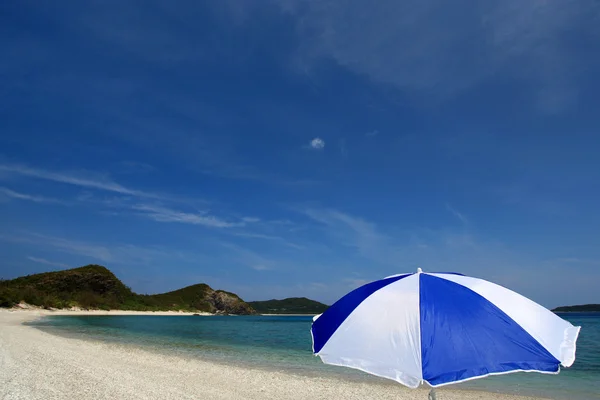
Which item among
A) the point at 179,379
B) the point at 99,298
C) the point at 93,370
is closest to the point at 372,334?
the point at 179,379

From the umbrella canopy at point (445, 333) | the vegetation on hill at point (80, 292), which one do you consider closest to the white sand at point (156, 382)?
the umbrella canopy at point (445, 333)

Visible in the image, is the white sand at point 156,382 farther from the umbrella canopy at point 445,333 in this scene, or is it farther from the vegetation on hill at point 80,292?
the vegetation on hill at point 80,292

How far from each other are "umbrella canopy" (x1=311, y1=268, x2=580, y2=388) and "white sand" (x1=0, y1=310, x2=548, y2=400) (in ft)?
27.5

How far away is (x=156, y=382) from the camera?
41.4 ft

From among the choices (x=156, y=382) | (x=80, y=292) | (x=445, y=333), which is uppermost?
(x=80, y=292)

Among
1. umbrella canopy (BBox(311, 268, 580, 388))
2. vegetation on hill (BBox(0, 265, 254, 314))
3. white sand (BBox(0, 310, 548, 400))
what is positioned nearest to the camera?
umbrella canopy (BBox(311, 268, 580, 388))

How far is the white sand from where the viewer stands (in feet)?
35.0

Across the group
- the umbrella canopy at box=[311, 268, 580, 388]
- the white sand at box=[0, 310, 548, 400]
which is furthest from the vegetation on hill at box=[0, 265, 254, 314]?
the umbrella canopy at box=[311, 268, 580, 388]

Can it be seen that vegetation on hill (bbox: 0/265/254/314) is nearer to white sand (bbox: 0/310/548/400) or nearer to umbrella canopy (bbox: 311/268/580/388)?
white sand (bbox: 0/310/548/400)

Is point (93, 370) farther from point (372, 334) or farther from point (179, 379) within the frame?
point (372, 334)

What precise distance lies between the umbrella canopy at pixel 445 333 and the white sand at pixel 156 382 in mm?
8396

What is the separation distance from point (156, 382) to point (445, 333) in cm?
1156

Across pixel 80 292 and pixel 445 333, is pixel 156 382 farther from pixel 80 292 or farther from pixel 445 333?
pixel 80 292

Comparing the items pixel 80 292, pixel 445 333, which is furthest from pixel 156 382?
pixel 80 292
